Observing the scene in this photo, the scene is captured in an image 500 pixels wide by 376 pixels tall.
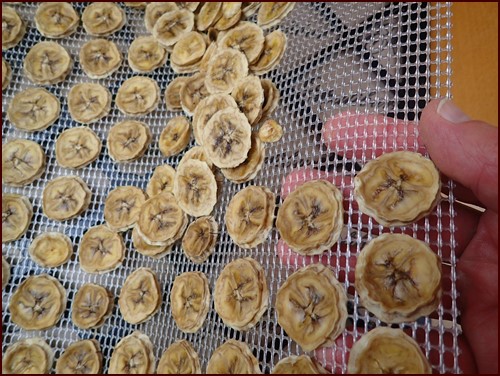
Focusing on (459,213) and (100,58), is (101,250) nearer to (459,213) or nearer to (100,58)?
(100,58)

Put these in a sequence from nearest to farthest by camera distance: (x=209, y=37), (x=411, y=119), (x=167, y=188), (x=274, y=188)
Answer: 1. (x=411, y=119)
2. (x=274, y=188)
3. (x=167, y=188)
4. (x=209, y=37)

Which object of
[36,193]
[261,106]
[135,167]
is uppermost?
[261,106]

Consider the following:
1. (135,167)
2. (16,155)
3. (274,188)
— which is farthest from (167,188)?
(16,155)

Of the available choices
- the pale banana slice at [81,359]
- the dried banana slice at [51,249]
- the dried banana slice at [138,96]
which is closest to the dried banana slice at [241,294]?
the pale banana slice at [81,359]

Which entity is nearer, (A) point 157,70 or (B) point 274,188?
(B) point 274,188

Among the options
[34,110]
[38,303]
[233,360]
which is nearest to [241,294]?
[233,360]

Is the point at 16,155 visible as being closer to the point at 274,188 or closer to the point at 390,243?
the point at 274,188

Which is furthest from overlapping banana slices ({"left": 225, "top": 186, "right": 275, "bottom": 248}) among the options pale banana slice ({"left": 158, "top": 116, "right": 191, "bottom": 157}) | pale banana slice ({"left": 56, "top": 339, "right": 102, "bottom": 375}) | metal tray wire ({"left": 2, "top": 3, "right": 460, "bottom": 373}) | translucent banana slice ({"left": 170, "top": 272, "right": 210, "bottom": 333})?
pale banana slice ({"left": 56, "top": 339, "right": 102, "bottom": 375})
